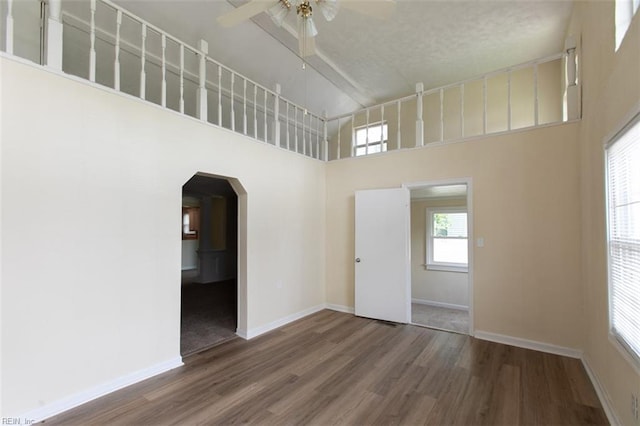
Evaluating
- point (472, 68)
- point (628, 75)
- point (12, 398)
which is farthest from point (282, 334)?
point (472, 68)

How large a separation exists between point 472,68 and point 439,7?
190 cm

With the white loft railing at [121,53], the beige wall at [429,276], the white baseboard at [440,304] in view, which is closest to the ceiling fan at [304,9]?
the white loft railing at [121,53]

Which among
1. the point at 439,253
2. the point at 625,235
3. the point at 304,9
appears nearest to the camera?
the point at 625,235

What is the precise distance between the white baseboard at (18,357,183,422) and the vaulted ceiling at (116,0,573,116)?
411 cm

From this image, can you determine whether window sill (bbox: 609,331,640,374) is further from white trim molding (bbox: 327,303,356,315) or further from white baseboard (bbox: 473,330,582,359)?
white trim molding (bbox: 327,303,356,315)

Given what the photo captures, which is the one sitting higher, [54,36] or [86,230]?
[54,36]

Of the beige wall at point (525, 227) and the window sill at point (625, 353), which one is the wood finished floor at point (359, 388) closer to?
the beige wall at point (525, 227)

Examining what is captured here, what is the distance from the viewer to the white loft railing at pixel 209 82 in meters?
2.67

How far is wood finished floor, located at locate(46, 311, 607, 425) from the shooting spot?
216cm

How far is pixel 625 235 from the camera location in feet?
6.26

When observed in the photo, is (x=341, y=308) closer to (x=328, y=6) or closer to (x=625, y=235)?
(x=625, y=235)

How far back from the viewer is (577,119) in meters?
3.14

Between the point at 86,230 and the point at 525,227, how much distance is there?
4.55m

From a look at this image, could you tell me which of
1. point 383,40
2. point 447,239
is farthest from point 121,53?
point 447,239
